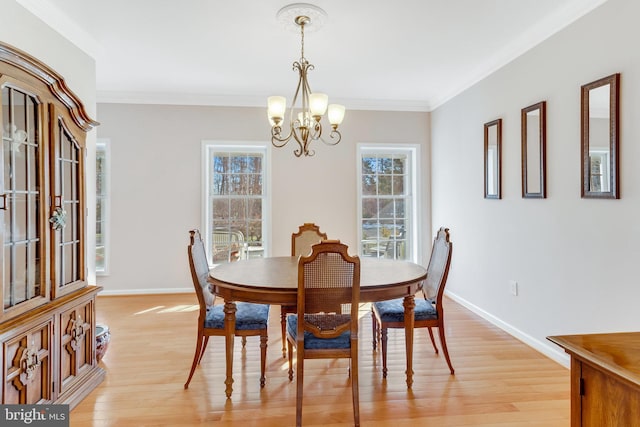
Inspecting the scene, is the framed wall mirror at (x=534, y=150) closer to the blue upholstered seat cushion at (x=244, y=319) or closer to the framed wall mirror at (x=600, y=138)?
the framed wall mirror at (x=600, y=138)

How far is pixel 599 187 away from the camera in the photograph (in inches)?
96.3

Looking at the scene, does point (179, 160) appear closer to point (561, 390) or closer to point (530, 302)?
point (530, 302)

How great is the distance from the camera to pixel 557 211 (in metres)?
2.84

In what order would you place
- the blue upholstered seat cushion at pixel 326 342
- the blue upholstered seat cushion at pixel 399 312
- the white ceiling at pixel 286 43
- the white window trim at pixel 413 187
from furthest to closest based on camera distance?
the white window trim at pixel 413 187, the white ceiling at pixel 286 43, the blue upholstered seat cushion at pixel 399 312, the blue upholstered seat cushion at pixel 326 342

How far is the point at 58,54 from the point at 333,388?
3.07m

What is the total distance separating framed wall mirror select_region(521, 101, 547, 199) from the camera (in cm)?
297

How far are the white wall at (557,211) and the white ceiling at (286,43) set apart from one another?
10.6 inches

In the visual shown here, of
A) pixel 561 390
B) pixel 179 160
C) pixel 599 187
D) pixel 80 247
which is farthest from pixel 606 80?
pixel 179 160

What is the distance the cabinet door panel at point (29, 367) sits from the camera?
1.78m

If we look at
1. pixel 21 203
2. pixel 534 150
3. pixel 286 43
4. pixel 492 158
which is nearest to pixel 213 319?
pixel 21 203

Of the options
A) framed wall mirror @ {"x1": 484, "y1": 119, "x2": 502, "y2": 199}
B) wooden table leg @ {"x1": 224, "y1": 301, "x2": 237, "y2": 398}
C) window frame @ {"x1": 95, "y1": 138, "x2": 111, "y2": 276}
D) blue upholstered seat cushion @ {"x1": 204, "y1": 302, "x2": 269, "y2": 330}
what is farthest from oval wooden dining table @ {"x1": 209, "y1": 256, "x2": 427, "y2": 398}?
window frame @ {"x1": 95, "y1": 138, "x2": 111, "y2": 276}

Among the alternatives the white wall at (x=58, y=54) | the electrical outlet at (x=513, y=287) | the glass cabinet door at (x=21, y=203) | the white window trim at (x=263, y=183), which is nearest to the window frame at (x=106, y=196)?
the white window trim at (x=263, y=183)

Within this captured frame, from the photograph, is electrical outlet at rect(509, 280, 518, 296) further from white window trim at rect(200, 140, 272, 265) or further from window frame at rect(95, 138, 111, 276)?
window frame at rect(95, 138, 111, 276)

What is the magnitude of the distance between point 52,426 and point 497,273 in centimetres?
357
